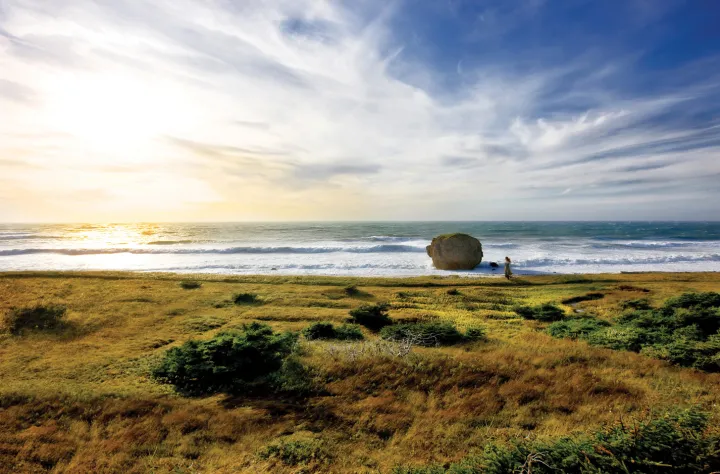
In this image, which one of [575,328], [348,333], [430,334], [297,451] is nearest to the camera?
[297,451]

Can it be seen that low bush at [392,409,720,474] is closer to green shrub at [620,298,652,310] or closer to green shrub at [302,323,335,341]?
green shrub at [302,323,335,341]

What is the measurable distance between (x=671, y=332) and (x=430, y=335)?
935cm

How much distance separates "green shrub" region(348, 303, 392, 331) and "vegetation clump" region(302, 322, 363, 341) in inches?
76.8

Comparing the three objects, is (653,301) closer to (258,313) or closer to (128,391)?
(258,313)

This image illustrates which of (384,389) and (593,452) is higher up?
(593,452)

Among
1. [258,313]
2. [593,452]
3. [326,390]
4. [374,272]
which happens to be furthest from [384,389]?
[374,272]

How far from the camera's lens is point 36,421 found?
311 inches

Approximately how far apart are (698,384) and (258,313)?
1953 centimetres

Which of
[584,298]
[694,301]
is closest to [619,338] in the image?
[694,301]

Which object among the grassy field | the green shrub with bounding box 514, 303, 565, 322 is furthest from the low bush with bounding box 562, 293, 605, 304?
the grassy field

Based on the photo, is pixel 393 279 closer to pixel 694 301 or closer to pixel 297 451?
pixel 694 301

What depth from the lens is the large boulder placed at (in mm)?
39875

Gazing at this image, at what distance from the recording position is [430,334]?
565 inches

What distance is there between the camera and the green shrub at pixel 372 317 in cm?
1780
